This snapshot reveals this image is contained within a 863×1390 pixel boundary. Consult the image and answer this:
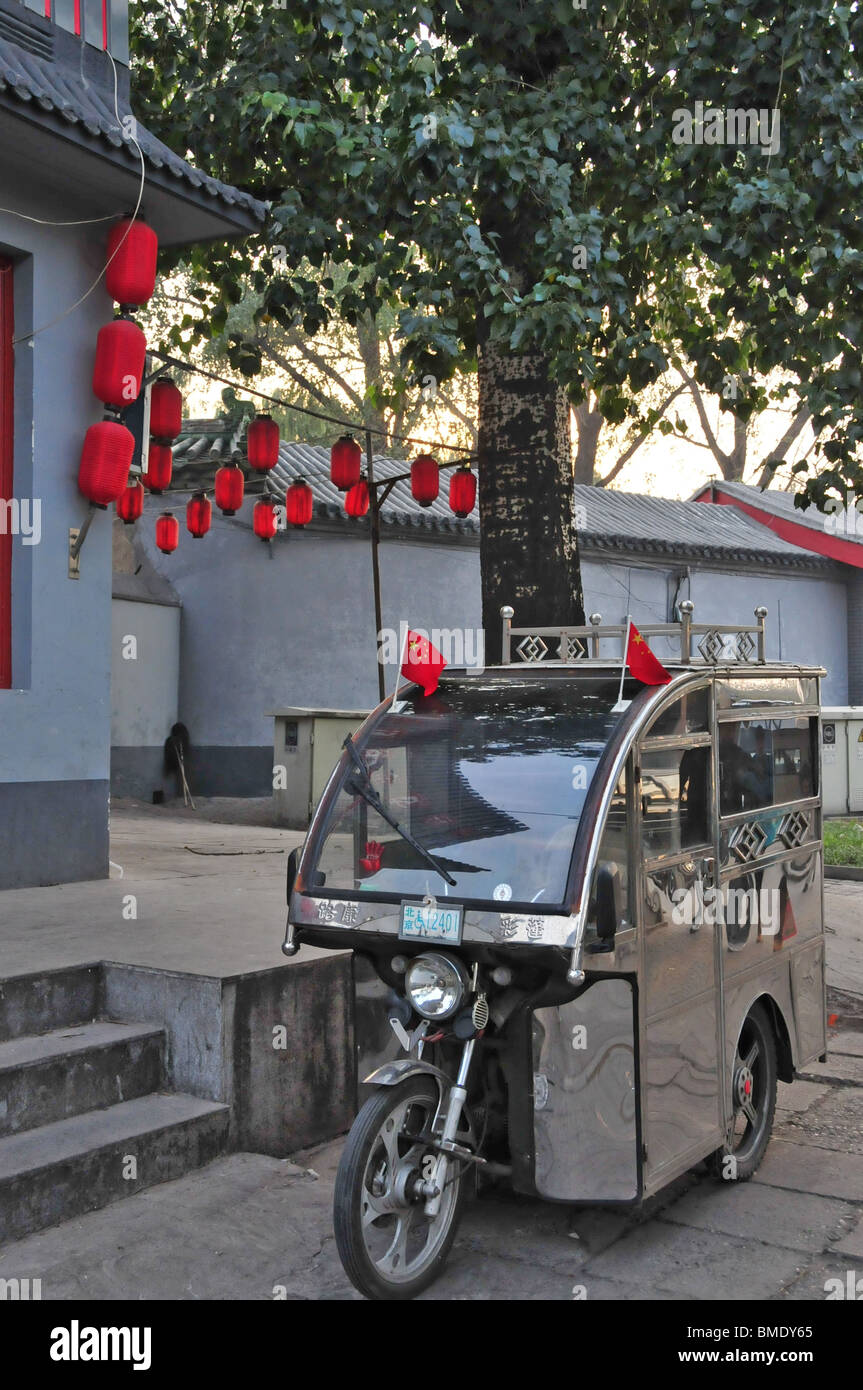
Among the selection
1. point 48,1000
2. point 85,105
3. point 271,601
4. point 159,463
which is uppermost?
point 85,105

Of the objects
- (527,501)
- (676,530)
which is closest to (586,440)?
(676,530)

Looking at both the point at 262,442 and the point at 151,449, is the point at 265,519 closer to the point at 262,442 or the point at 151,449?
the point at 262,442

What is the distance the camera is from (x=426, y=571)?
61.3ft

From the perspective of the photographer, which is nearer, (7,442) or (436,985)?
(436,985)

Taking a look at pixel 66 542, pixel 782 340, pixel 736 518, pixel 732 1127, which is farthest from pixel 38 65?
pixel 736 518

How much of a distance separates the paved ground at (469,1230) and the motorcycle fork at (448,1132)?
32 cm

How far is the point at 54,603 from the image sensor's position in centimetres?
741

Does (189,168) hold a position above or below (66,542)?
above

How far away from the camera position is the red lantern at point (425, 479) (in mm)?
14023

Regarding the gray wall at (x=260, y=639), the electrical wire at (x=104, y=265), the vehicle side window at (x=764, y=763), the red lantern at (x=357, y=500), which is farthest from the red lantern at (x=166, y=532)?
the vehicle side window at (x=764, y=763)

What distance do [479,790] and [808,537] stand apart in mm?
23428

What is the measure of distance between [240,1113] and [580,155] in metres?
6.14

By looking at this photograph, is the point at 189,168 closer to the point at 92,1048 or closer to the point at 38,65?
the point at 38,65

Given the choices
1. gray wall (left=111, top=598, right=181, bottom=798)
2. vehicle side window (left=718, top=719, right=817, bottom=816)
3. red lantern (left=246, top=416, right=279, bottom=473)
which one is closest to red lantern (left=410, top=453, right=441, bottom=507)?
red lantern (left=246, top=416, right=279, bottom=473)
